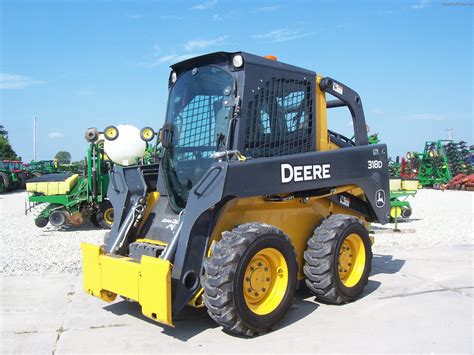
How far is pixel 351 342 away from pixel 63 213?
31.6ft

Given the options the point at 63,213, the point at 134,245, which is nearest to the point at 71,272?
the point at 134,245

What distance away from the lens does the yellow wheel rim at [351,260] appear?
17.4 ft

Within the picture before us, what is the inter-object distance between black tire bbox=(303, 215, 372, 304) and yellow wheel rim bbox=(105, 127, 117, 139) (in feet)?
26.3

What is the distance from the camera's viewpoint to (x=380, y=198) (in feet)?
19.2

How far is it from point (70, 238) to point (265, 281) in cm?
753

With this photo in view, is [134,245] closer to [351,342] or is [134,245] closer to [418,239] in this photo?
[351,342]

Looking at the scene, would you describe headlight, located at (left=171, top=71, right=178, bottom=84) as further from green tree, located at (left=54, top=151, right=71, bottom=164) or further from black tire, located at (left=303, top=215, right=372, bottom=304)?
green tree, located at (left=54, top=151, right=71, bottom=164)

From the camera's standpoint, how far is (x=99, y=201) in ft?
39.2

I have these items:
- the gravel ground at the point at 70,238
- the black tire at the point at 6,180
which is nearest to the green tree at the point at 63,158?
the black tire at the point at 6,180

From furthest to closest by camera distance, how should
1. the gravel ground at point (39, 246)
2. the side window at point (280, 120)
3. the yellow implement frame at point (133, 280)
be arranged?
1. the gravel ground at point (39, 246)
2. the side window at point (280, 120)
3. the yellow implement frame at point (133, 280)

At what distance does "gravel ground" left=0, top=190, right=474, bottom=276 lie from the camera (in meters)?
7.55

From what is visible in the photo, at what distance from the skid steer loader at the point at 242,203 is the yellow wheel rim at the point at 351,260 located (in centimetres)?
2

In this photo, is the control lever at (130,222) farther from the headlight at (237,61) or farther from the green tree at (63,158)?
the green tree at (63,158)

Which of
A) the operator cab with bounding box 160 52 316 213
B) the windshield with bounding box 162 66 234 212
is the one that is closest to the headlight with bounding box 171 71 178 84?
the operator cab with bounding box 160 52 316 213
